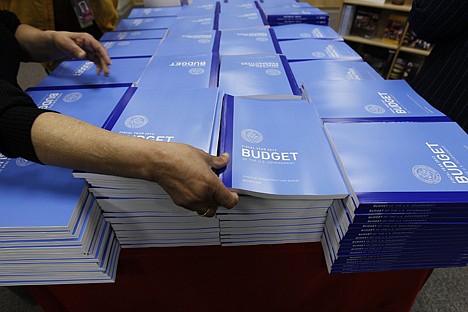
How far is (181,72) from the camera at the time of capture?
1048mm

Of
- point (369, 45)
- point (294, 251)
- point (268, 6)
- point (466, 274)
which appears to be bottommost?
point (466, 274)

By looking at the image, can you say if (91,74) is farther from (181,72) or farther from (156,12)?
(156,12)

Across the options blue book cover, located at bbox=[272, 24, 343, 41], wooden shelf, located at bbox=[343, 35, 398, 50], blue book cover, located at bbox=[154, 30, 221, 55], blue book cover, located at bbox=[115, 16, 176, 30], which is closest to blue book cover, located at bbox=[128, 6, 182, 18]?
blue book cover, located at bbox=[115, 16, 176, 30]

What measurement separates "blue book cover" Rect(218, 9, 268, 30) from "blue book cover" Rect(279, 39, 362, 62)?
335 millimetres

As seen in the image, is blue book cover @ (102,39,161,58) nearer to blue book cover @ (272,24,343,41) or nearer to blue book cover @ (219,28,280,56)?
blue book cover @ (219,28,280,56)

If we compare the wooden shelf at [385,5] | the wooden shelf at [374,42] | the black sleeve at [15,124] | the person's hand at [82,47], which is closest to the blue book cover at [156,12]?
the person's hand at [82,47]

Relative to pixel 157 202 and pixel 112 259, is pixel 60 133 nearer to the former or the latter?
pixel 157 202

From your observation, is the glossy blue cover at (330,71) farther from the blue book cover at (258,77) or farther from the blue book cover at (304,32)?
the blue book cover at (304,32)

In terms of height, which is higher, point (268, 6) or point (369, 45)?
point (268, 6)

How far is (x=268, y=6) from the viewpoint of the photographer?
200cm

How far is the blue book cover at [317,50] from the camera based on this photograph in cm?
125

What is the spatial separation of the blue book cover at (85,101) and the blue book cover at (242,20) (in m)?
0.95

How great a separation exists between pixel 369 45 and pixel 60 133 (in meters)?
3.57

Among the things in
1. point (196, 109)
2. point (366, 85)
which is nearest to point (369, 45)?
point (366, 85)
